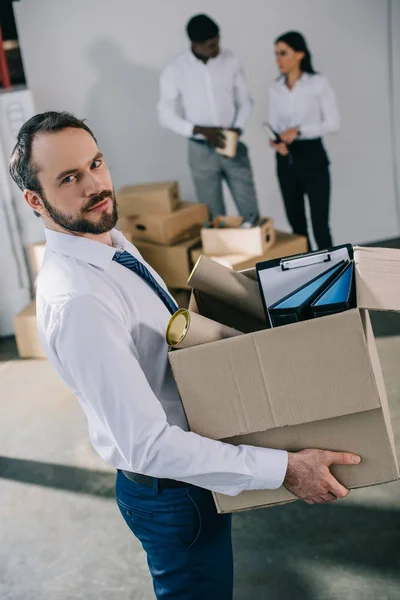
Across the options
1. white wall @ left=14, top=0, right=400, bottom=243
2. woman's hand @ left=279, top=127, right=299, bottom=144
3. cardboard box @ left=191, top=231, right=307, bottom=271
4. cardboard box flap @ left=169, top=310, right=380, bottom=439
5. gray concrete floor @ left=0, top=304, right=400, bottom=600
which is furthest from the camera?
white wall @ left=14, top=0, right=400, bottom=243

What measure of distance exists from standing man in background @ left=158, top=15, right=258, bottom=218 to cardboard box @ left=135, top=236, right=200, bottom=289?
1.94 ft

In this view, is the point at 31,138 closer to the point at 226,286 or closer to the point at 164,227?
the point at 226,286

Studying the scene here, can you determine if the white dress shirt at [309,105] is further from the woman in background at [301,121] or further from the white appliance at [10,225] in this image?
the white appliance at [10,225]

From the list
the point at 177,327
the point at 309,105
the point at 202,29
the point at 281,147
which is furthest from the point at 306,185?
the point at 177,327

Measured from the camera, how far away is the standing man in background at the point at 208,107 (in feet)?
14.7

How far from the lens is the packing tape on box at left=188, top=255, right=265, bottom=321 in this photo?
4.79ft

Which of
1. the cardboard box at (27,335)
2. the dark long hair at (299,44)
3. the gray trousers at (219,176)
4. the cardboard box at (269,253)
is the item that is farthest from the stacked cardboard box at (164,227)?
the dark long hair at (299,44)

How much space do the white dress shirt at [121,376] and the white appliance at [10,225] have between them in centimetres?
323

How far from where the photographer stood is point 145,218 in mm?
4266

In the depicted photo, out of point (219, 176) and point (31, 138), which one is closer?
point (31, 138)

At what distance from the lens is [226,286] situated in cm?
146

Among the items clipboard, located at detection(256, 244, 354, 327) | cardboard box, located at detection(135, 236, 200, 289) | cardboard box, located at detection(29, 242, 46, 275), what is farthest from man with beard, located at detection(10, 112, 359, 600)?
cardboard box, located at detection(29, 242, 46, 275)

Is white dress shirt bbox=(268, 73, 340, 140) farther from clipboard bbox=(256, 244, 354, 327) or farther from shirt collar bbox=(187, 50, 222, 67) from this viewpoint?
clipboard bbox=(256, 244, 354, 327)

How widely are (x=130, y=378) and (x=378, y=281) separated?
46cm
